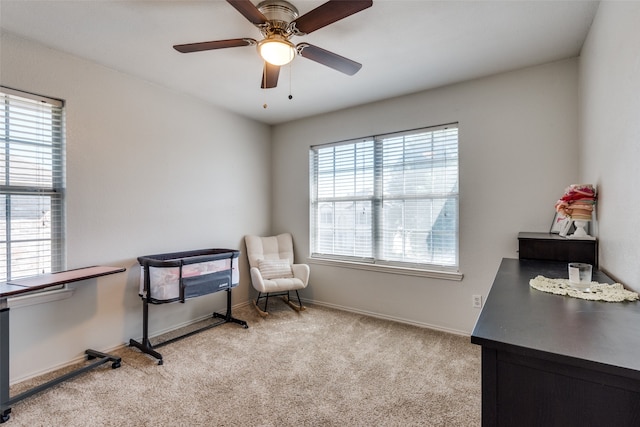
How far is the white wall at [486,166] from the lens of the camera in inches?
100

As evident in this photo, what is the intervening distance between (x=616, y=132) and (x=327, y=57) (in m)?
1.66

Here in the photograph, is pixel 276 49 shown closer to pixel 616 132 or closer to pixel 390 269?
pixel 616 132

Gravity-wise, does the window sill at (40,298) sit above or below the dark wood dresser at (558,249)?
below

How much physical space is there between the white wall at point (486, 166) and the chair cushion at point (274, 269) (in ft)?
2.38

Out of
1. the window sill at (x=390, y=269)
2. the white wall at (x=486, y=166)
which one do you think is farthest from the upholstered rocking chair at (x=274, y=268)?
the white wall at (x=486, y=166)

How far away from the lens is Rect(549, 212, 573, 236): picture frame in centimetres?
208

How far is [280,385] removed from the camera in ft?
6.95

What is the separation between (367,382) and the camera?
2150mm

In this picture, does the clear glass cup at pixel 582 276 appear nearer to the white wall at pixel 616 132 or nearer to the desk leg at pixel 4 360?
the white wall at pixel 616 132

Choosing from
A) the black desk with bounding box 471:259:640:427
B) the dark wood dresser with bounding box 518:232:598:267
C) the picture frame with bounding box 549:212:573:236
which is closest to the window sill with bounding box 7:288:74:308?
the black desk with bounding box 471:259:640:427

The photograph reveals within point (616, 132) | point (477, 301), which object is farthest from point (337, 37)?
point (477, 301)

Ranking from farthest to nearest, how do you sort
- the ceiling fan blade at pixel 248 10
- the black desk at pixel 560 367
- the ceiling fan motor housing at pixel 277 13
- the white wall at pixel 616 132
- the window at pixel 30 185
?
the window at pixel 30 185 → the ceiling fan motor housing at pixel 277 13 → the ceiling fan blade at pixel 248 10 → the white wall at pixel 616 132 → the black desk at pixel 560 367

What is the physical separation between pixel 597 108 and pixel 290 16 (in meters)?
2.02

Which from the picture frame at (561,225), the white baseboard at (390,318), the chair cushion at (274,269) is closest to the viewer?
the picture frame at (561,225)
